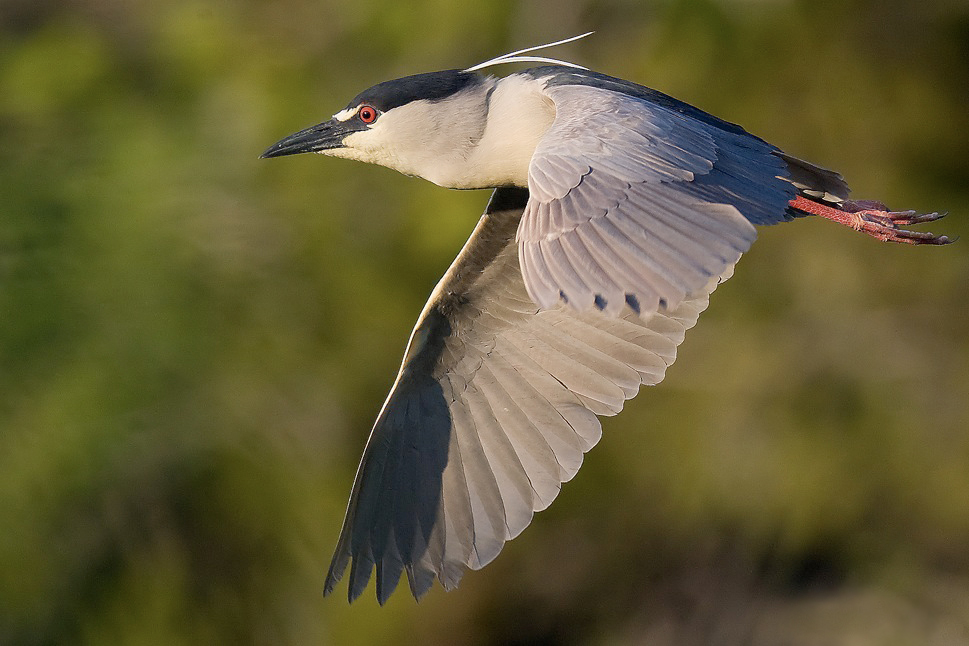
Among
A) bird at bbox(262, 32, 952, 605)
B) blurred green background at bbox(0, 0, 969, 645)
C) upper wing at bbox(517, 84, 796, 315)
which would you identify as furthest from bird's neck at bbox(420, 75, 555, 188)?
blurred green background at bbox(0, 0, 969, 645)

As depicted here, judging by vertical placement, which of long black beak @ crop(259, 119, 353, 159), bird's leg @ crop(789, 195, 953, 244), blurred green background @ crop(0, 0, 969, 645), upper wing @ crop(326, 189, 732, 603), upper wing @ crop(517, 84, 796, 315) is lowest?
blurred green background @ crop(0, 0, 969, 645)

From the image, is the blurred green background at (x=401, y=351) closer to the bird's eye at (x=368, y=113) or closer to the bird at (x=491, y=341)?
the bird at (x=491, y=341)

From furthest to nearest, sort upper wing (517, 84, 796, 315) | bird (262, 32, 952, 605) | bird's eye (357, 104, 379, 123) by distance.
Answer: bird's eye (357, 104, 379, 123) < bird (262, 32, 952, 605) < upper wing (517, 84, 796, 315)

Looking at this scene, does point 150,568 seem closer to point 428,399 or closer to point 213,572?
point 213,572

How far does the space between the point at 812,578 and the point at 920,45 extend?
2.54 metres

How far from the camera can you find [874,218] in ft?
9.28

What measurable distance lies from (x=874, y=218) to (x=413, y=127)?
1.12 meters

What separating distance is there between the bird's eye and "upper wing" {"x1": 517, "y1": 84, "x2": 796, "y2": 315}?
2.08ft

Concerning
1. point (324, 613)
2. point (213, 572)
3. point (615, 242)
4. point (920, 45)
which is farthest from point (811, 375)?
point (615, 242)

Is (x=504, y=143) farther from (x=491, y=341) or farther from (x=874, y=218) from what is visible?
(x=874, y=218)

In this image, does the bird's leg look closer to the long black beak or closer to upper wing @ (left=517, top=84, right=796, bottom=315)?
upper wing @ (left=517, top=84, right=796, bottom=315)

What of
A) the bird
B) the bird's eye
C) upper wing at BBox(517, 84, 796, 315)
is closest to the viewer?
upper wing at BBox(517, 84, 796, 315)

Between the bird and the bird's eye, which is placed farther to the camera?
the bird's eye

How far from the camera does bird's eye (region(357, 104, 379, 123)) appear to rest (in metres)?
2.94
